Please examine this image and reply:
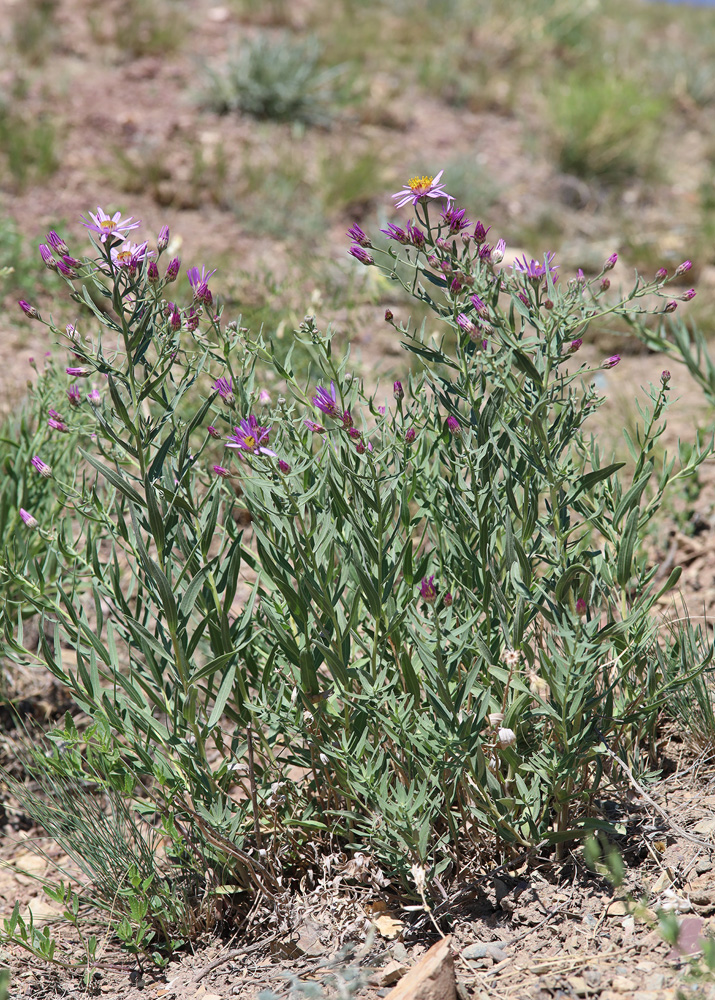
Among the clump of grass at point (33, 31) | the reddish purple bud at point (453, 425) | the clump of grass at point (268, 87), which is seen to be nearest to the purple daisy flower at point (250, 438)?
the reddish purple bud at point (453, 425)

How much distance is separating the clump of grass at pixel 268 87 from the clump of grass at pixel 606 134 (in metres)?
1.91

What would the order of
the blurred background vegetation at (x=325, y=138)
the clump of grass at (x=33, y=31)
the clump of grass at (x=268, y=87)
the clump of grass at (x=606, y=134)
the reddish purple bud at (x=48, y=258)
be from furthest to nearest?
1. the clump of grass at (x=33, y=31)
2. the clump of grass at (x=268, y=87)
3. the clump of grass at (x=606, y=134)
4. the blurred background vegetation at (x=325, y=138)
5. the reddish purple bud at (x=48, y=258)

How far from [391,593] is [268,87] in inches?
238

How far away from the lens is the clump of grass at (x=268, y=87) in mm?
6711

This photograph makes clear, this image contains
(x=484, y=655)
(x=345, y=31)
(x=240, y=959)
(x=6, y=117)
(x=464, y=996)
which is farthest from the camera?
(x=345, y=31)

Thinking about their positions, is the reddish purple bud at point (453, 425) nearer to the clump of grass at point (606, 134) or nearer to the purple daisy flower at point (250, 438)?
the purple daisy flower at point (250, 438)

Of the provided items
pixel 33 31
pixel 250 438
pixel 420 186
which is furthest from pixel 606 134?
pixel 250 438

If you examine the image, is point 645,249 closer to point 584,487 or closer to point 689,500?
point 689,500

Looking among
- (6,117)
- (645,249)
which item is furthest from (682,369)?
(6,117)

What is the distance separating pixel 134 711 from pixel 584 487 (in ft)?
3.38

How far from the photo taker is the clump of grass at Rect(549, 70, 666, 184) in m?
6.41

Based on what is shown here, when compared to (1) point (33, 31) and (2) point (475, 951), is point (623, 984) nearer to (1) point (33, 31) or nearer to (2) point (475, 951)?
(2) point (475, 951)

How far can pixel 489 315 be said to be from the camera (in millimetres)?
1663

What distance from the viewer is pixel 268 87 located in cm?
674
